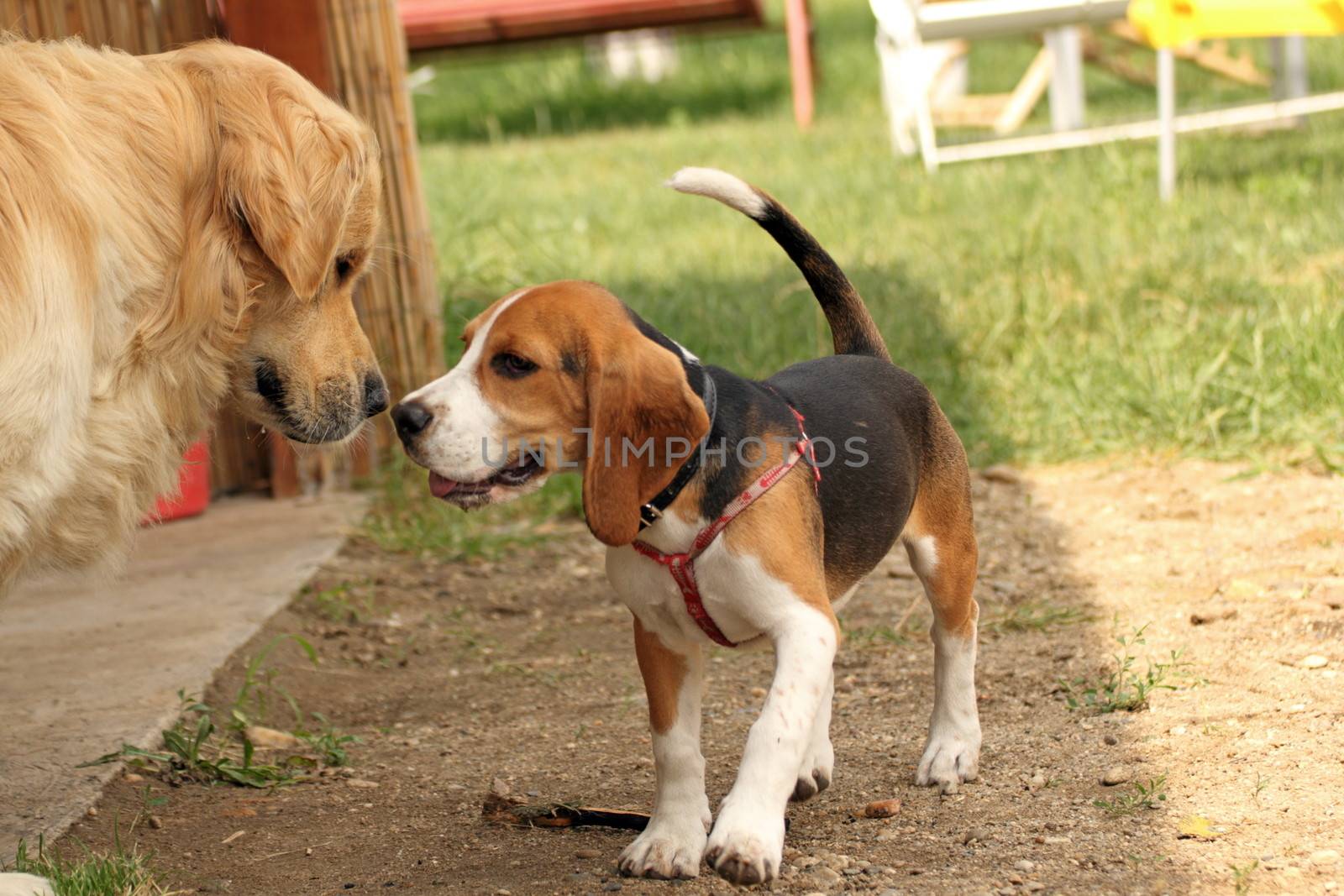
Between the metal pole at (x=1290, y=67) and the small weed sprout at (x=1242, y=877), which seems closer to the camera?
the small weed sprout at (x=1242, y=877)

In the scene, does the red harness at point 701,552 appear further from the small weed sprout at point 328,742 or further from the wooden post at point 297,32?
the wooden post at point 297,32

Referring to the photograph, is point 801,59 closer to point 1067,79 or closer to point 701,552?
point 1067,79

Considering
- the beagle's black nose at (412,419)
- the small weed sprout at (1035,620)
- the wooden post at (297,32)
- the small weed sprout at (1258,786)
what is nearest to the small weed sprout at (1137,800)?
the small weed sprout at (1258,786)

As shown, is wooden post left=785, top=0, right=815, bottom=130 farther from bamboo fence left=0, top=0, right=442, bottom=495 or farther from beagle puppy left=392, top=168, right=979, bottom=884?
beagle puppy left=392, top=168, right=979, bottom=884

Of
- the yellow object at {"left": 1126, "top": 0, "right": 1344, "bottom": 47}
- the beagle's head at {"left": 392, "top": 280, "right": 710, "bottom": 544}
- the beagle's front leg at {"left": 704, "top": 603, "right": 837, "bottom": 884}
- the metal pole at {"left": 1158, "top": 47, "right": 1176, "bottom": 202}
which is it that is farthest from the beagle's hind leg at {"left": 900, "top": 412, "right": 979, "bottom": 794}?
the metal pole at {"left": 1158, "top": 47, "right": 1176, "bottom": 202}

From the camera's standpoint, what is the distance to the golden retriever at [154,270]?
2787 millimetres

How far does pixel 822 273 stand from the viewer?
357cm

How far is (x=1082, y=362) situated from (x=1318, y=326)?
85cm

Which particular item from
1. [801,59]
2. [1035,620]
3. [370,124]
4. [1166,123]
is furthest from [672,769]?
[801,59]

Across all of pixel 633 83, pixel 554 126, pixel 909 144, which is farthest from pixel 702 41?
pixel 909 144

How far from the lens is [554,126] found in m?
14.1

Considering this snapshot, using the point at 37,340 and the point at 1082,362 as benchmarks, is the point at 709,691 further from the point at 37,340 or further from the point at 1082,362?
the point at 1082,362

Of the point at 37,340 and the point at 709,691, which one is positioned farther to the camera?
the point at 709,691

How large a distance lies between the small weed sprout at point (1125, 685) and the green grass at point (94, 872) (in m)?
1.97
